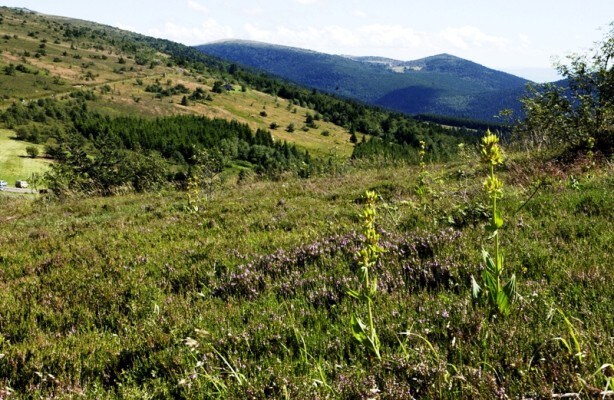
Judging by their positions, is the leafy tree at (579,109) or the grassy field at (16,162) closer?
the leafy tree at (579,109)

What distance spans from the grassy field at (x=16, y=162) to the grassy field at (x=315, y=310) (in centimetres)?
10478

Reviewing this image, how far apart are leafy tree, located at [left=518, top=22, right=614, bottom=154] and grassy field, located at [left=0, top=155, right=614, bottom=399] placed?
6.54 metres

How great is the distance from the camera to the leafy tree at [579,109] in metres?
13.5

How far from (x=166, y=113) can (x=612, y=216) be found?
20899 centimetres

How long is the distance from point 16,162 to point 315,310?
417 feet

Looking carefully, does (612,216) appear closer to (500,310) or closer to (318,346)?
(500,310)

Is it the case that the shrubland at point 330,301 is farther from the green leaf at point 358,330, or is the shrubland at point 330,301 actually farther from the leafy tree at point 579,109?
the leafy tree at point 579,109

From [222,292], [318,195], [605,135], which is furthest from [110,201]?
[605,135]

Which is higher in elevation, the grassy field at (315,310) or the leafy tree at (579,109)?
the leafy tree at (579,109)

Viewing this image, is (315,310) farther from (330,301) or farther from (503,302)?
(503,302)

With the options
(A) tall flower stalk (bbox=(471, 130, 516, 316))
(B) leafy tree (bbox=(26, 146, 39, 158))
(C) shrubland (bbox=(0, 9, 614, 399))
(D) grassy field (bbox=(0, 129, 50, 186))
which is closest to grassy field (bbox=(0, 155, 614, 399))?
(C) shrubland (bbox=(0, 9, 614, 399))

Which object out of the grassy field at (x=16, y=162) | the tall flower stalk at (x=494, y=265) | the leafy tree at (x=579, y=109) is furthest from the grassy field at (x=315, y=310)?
the grassy field at (x=16, y=162)

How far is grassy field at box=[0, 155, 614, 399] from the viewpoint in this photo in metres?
2.67

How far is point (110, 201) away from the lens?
15.3 metres
